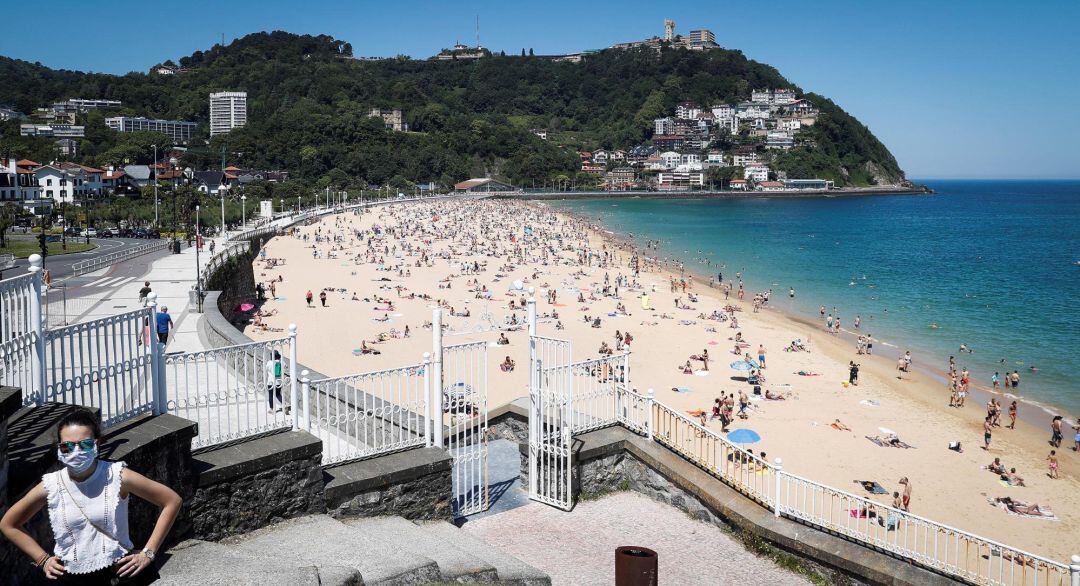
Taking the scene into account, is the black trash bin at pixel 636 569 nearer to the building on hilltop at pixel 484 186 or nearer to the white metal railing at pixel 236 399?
the white metal railing at pixel 236 399

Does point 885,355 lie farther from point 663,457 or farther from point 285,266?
point 285,266

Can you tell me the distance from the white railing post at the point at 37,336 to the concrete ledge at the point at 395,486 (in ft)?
6.95

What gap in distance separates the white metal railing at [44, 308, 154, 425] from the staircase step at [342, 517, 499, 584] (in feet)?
6.00

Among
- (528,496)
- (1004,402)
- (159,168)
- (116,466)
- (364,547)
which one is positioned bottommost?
(1004,402)

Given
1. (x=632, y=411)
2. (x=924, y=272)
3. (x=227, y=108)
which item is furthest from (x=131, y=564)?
(x=227, y=108)

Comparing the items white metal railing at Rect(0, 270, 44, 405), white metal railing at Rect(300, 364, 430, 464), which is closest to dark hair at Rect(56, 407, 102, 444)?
white metal railing at Rect(0, 270, 44, 405)

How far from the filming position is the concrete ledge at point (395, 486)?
623 centimetres

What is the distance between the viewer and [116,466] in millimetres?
3184

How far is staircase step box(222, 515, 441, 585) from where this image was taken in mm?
4777

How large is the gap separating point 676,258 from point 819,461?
38851 mm

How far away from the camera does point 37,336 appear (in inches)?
186

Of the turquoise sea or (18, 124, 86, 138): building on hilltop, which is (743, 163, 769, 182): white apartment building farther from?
(18, 124, 86, 138): building on hilltop

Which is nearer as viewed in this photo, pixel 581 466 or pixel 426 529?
pixel 426 529

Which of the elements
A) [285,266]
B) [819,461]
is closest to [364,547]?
[819,461]
